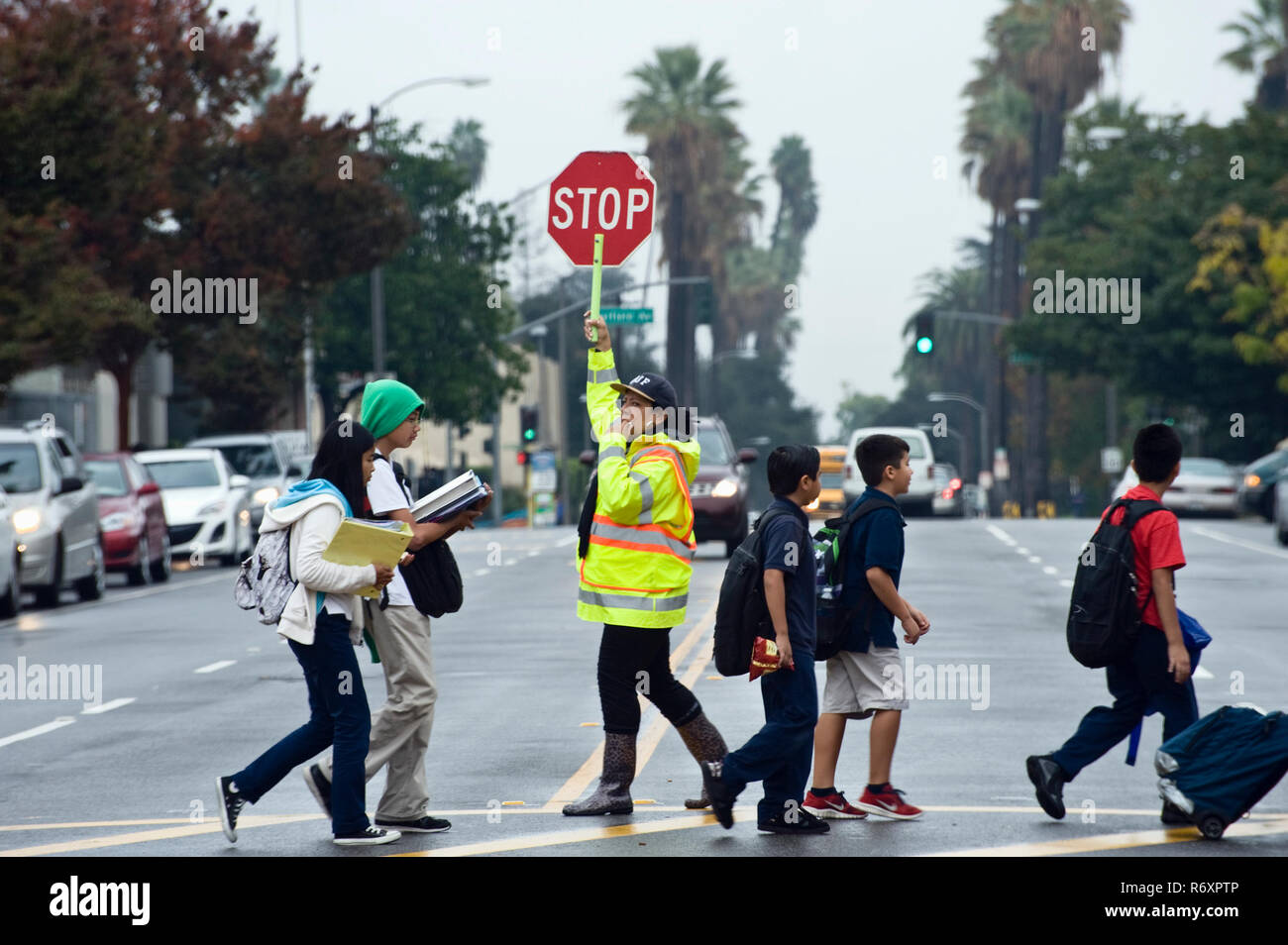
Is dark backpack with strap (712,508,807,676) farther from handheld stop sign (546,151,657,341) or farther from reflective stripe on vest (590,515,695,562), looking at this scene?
handheld stop sign (546,151,657,341)

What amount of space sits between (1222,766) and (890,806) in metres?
1.36

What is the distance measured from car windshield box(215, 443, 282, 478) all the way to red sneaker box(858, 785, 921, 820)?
25.0m

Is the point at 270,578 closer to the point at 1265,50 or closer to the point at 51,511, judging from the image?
the point at 51,511

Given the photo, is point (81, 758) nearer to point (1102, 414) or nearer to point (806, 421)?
point (1102, 414)

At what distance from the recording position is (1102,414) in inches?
3396

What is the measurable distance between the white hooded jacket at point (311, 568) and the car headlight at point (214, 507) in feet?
71.9

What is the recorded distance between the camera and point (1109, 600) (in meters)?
8.47

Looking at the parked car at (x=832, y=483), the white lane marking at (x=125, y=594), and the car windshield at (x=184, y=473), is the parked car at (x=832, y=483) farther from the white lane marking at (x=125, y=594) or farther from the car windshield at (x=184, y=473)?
the white lane marking at (x=125, y=594)

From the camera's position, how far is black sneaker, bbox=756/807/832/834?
27.8 ft

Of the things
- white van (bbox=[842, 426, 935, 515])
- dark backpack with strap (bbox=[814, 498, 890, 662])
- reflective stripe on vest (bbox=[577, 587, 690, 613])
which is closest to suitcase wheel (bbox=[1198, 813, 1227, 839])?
→ dark backpack with strap (bbox=[814, 498, 890, 662])

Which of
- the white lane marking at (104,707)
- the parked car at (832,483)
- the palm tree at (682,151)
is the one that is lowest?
the parked car at (832,483)

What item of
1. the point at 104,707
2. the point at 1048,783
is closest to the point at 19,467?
the point at 104,707

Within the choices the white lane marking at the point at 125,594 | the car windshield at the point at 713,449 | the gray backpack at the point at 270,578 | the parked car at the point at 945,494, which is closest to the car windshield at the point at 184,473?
the white lane marking at the point at 125,594

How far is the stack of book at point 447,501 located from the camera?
851 cm
